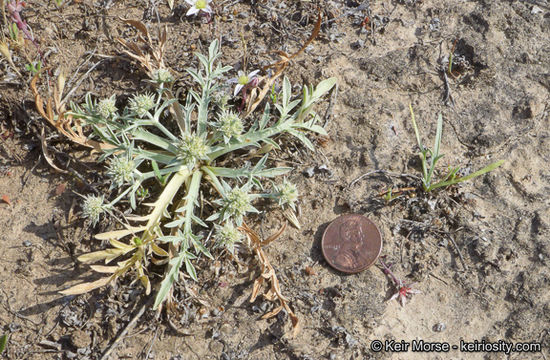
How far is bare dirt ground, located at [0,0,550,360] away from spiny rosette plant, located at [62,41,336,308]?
0.27m

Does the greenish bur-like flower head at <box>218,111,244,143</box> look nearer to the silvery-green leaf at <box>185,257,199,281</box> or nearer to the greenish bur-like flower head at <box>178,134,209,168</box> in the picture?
the greenish bur-like flower head at <box>178,134,209,168</box>

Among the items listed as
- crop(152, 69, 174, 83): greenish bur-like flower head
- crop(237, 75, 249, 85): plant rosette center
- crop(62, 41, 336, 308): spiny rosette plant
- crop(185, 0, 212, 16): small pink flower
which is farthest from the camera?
crop(185, 0, 212, 16): small pink flower

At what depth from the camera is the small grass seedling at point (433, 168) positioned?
3167mm

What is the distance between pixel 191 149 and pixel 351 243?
1.28 m

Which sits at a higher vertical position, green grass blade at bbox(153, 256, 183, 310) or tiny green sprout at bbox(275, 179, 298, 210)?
tiny green sprout at bbox(275, 179, 298, 210)

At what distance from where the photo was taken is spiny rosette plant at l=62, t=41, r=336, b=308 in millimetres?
2959

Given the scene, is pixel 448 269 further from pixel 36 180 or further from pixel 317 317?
pixel 36 180

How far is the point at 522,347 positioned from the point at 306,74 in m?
2.50

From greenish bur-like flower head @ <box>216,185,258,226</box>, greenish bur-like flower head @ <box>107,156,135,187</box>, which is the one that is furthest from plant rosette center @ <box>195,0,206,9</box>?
greenish bur-like flower head @ <box>216,185,258,226</box>

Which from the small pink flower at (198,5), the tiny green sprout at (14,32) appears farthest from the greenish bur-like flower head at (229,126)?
the tiny green sprout at (14,32)

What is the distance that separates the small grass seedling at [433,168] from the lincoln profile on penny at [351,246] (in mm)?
591

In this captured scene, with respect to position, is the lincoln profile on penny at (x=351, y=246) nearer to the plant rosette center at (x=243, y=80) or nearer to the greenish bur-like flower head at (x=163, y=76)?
the plant rosette center at (x=243, y=80)

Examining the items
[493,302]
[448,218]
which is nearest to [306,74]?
[448,218]

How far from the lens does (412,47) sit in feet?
12.5
